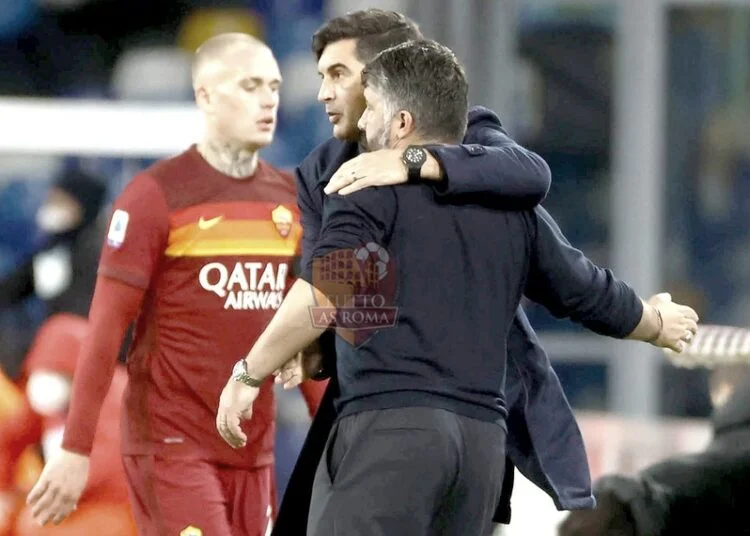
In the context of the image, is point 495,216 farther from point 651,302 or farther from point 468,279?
point 651,302

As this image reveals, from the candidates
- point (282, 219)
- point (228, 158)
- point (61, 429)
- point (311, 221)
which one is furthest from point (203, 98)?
point (61, 429)

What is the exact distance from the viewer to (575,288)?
4.17 m

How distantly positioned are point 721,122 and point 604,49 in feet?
2.81

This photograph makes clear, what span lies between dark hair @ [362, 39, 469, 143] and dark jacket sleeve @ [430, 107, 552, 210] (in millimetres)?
72

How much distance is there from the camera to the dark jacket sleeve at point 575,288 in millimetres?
4090

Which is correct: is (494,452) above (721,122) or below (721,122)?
below

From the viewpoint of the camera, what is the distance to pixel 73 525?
7.33m

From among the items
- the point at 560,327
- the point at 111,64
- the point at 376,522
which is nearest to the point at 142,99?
the point at 111,64

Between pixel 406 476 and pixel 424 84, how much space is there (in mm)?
802

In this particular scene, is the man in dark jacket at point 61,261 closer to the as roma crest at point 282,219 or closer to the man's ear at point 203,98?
the man's ear at point 203,98

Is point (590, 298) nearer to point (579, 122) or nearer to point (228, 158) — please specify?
point (228, 158)

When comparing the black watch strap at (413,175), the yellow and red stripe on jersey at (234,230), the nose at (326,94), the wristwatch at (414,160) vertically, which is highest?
the nose at (326,94)

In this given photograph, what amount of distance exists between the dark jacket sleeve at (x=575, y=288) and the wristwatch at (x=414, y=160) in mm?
337
